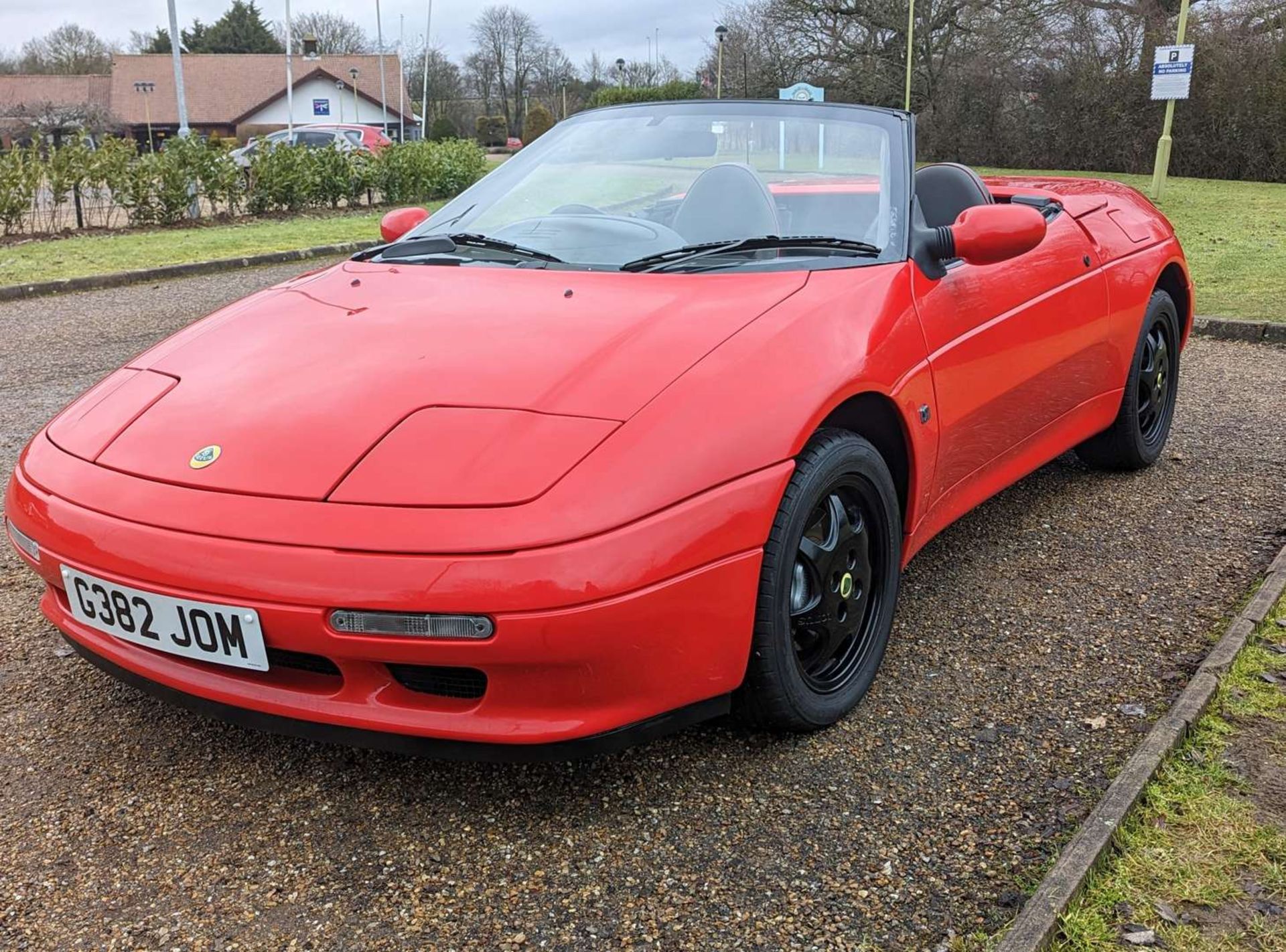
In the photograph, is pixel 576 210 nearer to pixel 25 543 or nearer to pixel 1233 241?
pixel 25 543

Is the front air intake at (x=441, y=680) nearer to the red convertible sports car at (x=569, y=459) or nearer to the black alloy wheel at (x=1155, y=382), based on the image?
the red convertible sports car at (x=569, y=459)

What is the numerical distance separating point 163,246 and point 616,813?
1117 cm

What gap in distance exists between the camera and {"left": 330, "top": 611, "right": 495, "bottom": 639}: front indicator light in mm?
1899

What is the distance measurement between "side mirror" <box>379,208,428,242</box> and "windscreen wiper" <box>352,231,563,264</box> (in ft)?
1.14

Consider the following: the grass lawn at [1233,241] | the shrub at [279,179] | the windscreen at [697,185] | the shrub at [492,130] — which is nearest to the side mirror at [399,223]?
the windscreen at [697,185]

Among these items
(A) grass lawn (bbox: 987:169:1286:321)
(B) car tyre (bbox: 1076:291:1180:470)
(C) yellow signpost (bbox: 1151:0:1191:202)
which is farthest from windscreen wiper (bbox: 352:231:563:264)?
(C) yellow signpost (bbox: 1151:0:1191:202)

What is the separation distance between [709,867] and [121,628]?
47.4 inches

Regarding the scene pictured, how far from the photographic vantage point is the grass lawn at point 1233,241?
8211 millimetres

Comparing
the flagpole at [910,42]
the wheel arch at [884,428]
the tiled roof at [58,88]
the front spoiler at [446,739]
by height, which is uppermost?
the tiled roof at [58,88]

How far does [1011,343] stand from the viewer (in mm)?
3184

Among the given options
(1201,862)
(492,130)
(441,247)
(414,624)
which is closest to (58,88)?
(492,130)

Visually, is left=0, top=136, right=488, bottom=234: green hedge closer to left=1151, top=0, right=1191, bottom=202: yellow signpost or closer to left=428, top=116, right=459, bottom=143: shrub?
left=1151, top=0, right=1191, bottom=202: yellow signpost

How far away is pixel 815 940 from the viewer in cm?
185

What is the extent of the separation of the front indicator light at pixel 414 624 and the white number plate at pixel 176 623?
18cm
